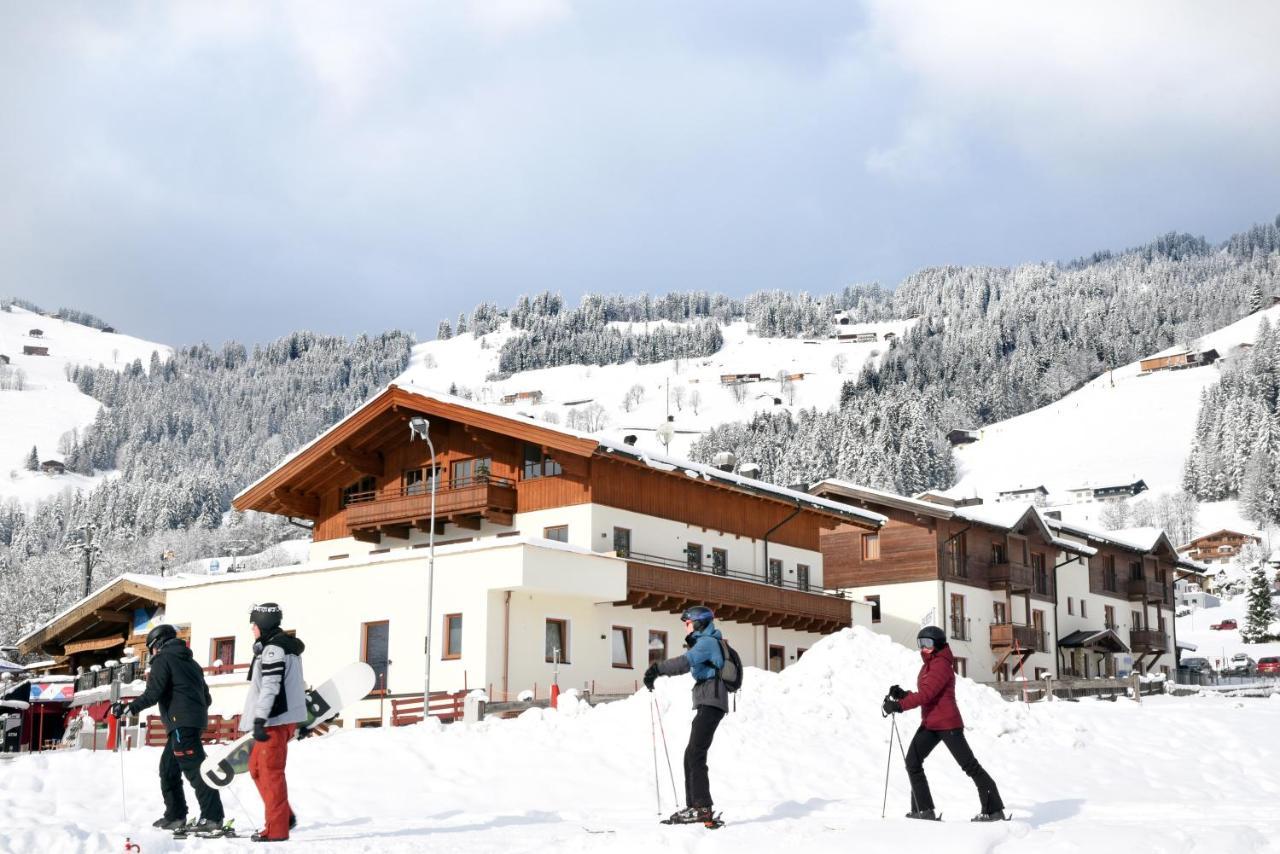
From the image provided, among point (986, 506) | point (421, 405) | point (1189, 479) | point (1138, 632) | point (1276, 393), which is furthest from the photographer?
point (1276, 393)

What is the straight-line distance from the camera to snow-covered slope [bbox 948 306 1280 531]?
159125 mm

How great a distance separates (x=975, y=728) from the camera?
2286 cm

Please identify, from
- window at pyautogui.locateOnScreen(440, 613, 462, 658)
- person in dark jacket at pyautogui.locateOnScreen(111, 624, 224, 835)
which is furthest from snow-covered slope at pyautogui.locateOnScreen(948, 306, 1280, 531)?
person in dark jacket at pyautogui.locateOnScreen(111, 624, 224, 835)

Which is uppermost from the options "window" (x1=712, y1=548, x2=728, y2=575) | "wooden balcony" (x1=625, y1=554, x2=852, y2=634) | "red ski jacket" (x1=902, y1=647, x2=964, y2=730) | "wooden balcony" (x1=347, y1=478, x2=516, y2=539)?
"wooden balcony" (x1=347, y1=478, x2=516, y2=539)

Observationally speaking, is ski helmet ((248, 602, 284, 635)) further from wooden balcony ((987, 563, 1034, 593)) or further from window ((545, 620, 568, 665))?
wooden balcony ((987, 563, 1034, 593))

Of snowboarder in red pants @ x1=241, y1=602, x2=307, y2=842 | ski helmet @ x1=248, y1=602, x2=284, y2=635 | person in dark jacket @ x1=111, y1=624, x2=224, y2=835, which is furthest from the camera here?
person in dark jacket @ x1=111, y1=624, x2=224, y2=835

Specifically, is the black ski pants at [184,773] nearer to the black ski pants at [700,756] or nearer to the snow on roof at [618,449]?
the black ski pants at [700,756]

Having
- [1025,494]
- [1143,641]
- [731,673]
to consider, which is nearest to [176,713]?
[731,673]

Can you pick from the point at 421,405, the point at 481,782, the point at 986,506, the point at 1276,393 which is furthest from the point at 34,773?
the point at 1276,393

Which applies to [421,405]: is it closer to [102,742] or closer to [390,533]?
[390,533]

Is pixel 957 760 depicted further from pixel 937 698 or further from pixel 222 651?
pixel 222 651

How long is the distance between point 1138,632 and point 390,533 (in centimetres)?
4249

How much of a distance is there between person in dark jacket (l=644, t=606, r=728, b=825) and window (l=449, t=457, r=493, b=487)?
27.1m

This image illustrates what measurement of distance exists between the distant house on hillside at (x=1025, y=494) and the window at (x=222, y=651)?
128m
